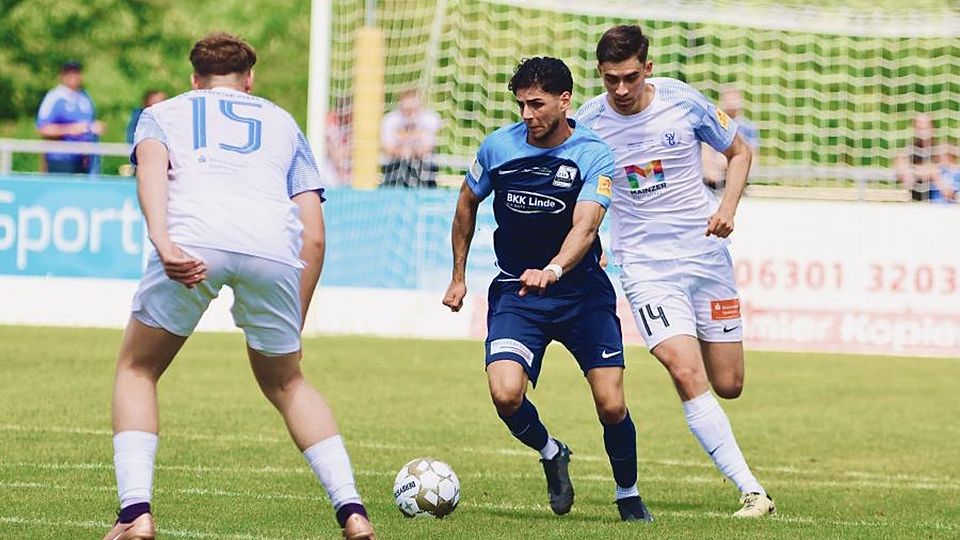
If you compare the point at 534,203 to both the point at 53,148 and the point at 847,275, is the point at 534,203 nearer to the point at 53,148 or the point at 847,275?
the point at 847,275

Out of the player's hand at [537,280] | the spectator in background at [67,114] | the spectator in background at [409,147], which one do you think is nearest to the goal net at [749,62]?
the spectator in background at [409,147]

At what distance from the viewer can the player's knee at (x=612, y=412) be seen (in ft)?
28.3

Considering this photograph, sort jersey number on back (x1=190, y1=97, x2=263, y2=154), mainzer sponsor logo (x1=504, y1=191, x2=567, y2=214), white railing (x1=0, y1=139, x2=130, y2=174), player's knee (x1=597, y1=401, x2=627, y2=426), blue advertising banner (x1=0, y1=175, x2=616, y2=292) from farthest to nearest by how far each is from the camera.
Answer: white railing (x1=0, y1=139, x2=130, y2=174) → blue advertising banner (x1=0, y1=175, x2=616, y2=292) → player's knee (x1=597, y1=401, x2=627, y2=426) → mainzer sponsor logo (x1=504, y1=191, x2=567, y2=214) → jersey number on back (x1=190, y1=97, x2=263, y2=154)

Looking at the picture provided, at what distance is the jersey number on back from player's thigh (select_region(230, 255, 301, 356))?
1.40 feet

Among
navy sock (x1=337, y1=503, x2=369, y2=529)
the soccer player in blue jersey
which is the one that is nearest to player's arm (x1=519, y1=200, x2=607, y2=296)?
the soccer player in blue jersey

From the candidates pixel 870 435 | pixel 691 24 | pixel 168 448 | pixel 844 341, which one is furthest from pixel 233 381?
pixel 691 24

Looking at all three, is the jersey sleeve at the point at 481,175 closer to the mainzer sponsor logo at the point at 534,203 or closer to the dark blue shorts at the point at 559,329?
the mainzer sponsor logo at the point at 534,203

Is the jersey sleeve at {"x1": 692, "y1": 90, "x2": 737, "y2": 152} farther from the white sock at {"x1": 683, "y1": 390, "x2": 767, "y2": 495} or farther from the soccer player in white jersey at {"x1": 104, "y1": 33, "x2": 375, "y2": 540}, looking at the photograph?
the soccer player in white jersey at {"x1": 104, "y1": 33, "x2": 375, "y2": 540}

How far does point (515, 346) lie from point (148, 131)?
2.44m

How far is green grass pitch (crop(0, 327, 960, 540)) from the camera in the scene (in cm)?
833

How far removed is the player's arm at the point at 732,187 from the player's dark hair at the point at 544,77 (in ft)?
3.51

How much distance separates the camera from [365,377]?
15742 millimetres

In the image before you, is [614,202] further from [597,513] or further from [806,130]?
[806,130]

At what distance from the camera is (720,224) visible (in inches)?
350
